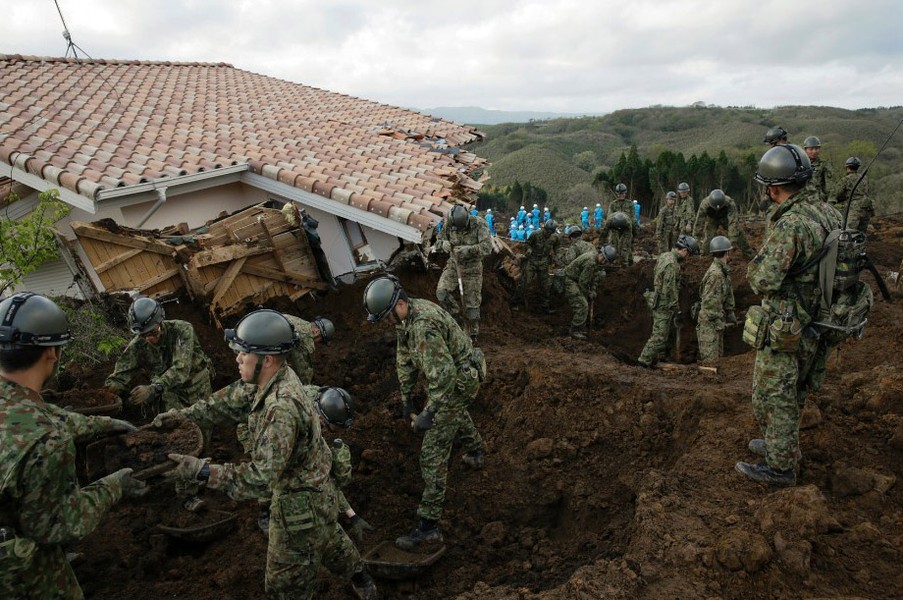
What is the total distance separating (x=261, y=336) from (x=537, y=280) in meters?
8.88

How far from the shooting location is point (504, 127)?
79438 mm

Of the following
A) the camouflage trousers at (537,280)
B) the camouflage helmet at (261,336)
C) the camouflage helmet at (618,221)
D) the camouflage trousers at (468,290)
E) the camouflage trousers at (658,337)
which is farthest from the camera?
the camouflage helmet at (618,221)

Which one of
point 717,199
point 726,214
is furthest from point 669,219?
point 717,199

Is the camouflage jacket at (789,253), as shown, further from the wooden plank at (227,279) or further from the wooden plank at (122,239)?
the wooden plank at (122,239)

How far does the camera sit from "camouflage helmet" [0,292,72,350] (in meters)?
2.60

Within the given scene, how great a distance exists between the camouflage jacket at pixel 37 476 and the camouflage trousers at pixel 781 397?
14.0 feet

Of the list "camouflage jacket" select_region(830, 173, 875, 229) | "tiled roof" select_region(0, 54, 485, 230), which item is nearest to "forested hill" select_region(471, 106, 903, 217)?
"tiled roof" select_region(0, 54, 485, 230)

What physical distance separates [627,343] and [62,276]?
30.1 feet

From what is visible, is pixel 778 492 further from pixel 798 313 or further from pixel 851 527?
pixel 798 313

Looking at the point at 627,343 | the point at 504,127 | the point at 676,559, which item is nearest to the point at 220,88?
the point at 627,343

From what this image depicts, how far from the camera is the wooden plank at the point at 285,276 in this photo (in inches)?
320

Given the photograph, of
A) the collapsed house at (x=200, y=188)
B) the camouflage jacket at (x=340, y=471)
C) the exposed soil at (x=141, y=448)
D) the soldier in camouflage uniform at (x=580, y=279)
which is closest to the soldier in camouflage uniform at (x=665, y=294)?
the soldier in camouflage uniform at (x=580, y=279)

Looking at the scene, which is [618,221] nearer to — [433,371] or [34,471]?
[433,371]

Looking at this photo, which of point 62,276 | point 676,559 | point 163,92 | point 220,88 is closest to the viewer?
point 676,559
